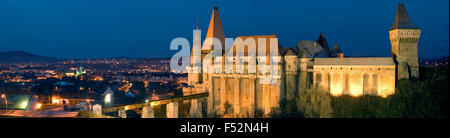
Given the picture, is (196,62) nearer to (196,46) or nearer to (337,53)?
(196,46)

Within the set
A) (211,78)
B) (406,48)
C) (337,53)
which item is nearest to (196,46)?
(211,78)

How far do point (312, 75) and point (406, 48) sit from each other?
23.7 feet

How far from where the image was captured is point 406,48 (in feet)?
82.5

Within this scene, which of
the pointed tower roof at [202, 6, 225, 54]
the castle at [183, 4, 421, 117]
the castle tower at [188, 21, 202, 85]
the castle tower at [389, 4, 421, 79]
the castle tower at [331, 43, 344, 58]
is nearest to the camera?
the castle at [183, 4, 421, 117]

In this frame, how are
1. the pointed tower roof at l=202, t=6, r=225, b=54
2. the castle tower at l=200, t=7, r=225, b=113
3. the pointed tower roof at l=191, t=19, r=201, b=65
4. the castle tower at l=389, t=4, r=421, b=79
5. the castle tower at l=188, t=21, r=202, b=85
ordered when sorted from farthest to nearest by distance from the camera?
the pointed tower roof at l=191, t=19, r=201, b=65 < the pointed tower roof at l=202, t=6, r=225, b=54 < the castle tower at l=188, t=21, r=202, b=85 < the castle tower at l=200, t=7, r=225, b=113 < the castle tower at l=389, t=4, r=421, b=79

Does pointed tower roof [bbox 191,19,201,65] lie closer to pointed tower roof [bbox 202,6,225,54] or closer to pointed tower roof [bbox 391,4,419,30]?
pointed tower roof [bbox 202,6,225,54]

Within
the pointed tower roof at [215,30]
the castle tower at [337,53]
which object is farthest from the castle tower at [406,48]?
the pointed tower roof at [215,30]

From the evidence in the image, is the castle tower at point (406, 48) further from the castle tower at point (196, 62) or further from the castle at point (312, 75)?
the castle tower at point (196, 62)

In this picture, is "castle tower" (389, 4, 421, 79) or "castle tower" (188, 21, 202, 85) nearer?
"castle tower" (389, 4, 421, 79)

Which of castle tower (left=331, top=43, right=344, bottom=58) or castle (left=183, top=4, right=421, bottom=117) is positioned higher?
castle tower (left=331, top=43, right=344, bottom=58)

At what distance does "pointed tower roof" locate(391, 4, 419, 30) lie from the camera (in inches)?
991

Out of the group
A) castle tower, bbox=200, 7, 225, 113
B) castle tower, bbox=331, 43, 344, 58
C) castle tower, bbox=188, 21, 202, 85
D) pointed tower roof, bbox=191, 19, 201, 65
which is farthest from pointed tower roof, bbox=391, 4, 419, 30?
pointed tower roof, bbox=191, 19, 201, 65

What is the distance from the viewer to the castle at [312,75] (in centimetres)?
2470
